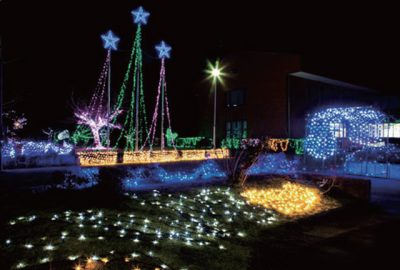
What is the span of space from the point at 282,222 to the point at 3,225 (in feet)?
18.6

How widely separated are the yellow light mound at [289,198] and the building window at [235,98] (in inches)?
718

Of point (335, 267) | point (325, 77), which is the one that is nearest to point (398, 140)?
point (325, 77)

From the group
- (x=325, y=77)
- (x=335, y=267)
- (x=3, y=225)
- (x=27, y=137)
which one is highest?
(x=325, y=77)

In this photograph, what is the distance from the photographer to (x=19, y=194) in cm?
787

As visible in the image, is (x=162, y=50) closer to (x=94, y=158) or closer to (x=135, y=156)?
(x=135, y=156)

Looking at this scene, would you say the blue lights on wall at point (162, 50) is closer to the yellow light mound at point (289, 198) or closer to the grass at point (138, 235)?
the yellow light mound at point (289, 198)

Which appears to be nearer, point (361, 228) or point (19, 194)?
point (19, 194)

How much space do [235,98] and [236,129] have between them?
2.62 metres

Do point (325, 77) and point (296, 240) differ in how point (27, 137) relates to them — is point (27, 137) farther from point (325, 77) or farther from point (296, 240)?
point (296, 240)

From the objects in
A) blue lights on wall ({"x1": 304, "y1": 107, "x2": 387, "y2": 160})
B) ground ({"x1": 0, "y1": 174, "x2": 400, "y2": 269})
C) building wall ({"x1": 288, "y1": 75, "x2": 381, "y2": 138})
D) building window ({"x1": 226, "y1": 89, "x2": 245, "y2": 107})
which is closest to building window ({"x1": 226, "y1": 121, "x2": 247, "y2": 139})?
building window ({"x1": 226, "y1": 89, "x2": 245, "y2": 107})

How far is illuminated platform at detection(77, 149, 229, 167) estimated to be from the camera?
54.5 ft

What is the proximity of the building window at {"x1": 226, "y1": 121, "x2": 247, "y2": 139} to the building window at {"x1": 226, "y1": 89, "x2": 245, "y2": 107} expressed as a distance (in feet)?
5.06

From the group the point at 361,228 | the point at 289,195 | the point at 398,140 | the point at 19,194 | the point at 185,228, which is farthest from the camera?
the point at 398,140

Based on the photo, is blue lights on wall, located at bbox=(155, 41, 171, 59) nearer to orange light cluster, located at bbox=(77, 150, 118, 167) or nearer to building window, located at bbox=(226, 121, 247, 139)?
orange light cluster, located at bbox=(77, 150, 118, 167)
